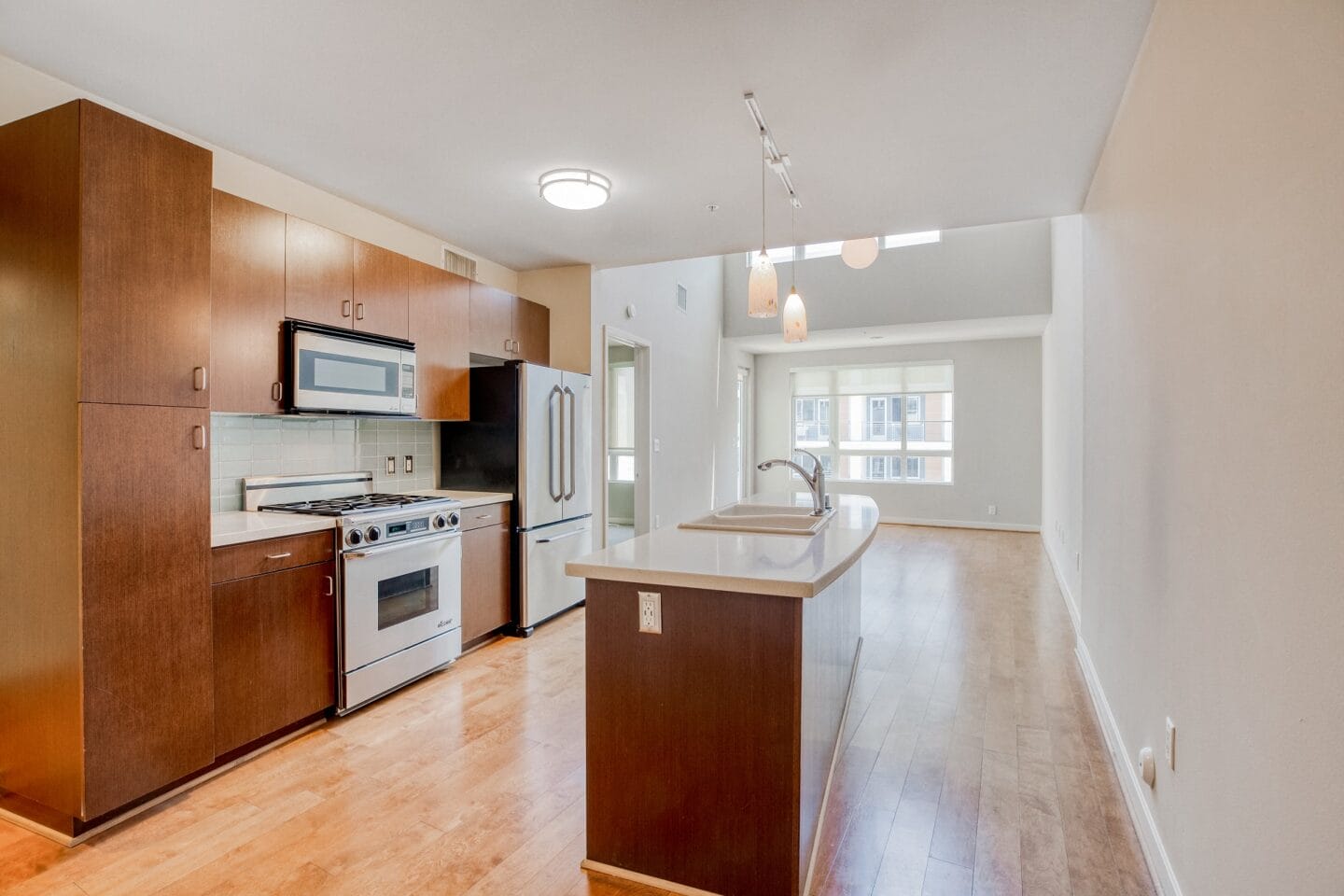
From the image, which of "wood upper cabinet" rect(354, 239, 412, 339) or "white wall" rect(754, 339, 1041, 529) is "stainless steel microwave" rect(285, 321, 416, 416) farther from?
"white wall" rect(754, 339, 1041, 529)

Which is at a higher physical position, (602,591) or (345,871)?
(602,591)

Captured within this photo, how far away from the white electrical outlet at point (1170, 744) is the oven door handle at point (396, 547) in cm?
291

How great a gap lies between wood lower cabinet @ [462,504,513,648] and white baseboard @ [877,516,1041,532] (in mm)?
5944

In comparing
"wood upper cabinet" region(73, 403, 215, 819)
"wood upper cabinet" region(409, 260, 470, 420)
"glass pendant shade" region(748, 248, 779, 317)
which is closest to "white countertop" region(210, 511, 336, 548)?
"wood upper cabinet" region(73, 403, 215, 819)

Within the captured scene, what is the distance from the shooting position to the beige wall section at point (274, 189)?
225 centimetres

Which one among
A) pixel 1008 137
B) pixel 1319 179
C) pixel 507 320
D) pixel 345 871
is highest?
pixel 1008 137

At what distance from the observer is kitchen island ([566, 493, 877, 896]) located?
165 cm

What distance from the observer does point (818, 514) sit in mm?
2811

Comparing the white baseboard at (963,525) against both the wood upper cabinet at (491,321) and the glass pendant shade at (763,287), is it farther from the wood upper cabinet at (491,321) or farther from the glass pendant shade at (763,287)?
the glass pendant shade at (763,287)

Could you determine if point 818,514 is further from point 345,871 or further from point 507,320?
point 507,320

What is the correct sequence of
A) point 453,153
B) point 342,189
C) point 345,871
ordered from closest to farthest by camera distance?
point 345,871 → point 453,153 → point 342,189

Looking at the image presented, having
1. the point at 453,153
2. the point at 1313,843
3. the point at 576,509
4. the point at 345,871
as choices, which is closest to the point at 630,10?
the point at 453,153

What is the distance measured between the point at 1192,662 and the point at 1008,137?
7.06 feet

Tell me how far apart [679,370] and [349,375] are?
3.87m
